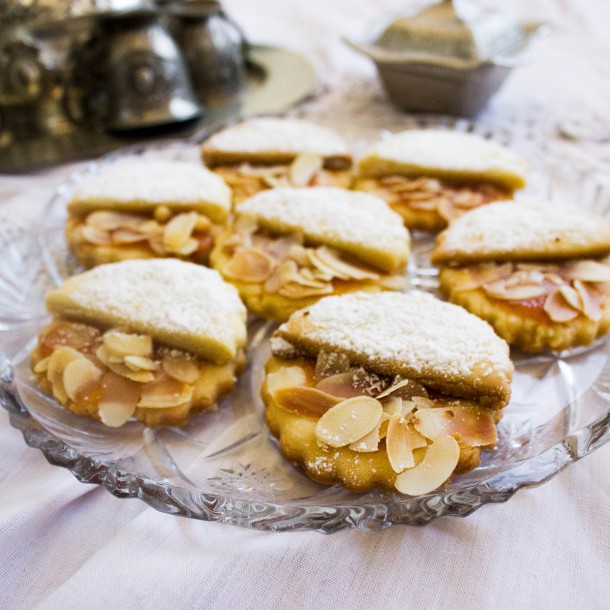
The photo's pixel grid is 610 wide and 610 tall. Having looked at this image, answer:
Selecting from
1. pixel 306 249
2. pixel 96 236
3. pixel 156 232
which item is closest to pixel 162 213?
pixel 156 232

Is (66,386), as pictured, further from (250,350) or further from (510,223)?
(510,223)

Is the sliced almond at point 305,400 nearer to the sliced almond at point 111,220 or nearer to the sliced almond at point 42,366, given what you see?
the sliced almond at point 42,366

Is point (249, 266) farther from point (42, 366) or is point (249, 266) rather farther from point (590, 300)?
point (590, 300)

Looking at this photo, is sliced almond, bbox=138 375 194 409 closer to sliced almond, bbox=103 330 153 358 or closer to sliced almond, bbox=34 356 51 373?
sliced almond, bbox=103 330 153 358

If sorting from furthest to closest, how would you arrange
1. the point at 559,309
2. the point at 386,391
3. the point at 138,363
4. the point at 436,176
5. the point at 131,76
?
the point at 131,76 → the point at 436,176 → the point at 559,309 → the point at 138,363 → the point at 386,391

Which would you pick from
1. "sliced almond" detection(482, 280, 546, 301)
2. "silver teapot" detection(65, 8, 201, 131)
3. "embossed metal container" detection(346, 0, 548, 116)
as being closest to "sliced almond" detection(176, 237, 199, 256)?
"sliced almond" detection(482, 280, 546, 301)

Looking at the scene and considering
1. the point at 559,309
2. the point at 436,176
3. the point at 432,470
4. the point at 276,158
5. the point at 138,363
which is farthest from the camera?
the point at 276,158
